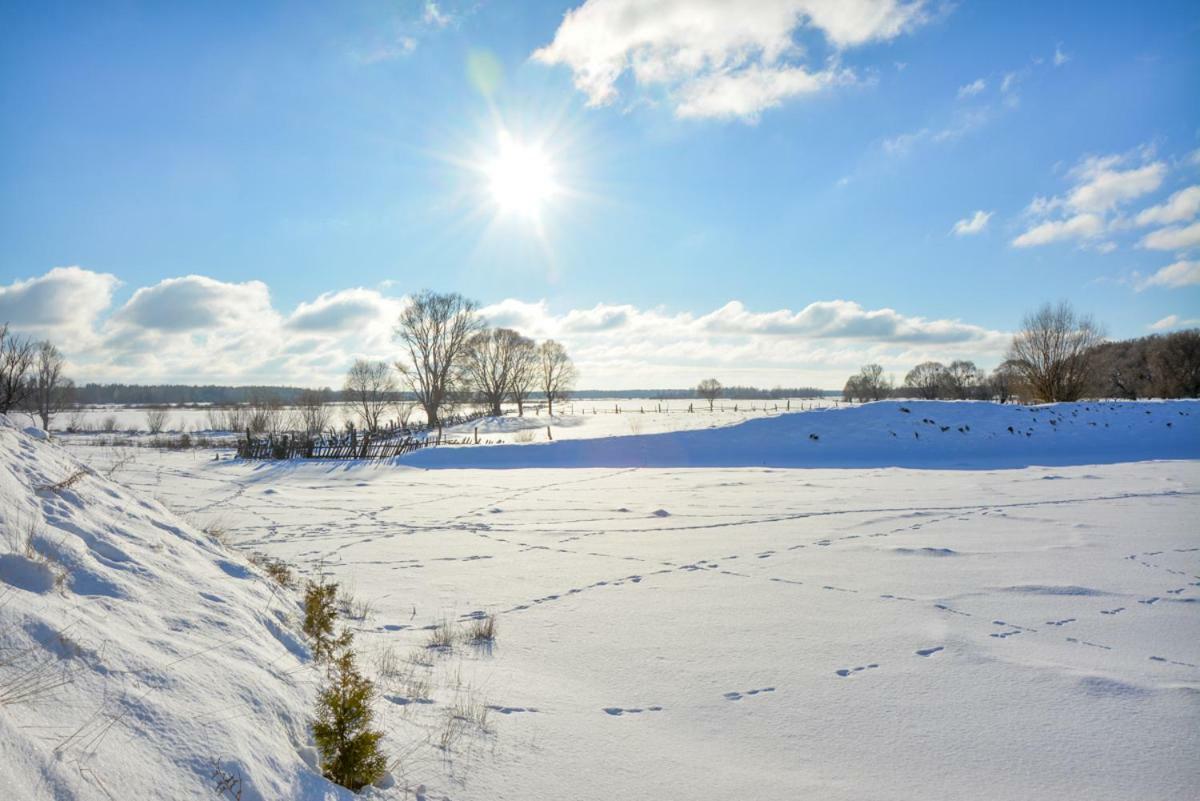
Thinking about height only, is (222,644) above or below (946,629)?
above

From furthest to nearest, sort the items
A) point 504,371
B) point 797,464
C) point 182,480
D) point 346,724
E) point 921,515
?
point 504,371 < point 797,464 < point 182,480 < point 921,515 < point 346,724

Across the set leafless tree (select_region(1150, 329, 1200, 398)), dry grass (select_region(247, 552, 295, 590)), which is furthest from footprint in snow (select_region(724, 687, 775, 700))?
leafless tree (select_region(1150, 329, 1200, 398))

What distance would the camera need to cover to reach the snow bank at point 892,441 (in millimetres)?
20812

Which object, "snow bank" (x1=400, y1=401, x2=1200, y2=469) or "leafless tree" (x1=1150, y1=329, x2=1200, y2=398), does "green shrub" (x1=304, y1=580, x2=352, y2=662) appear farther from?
"leafless tree" (x1=1150, y1=329, x2=1200, y2=398)

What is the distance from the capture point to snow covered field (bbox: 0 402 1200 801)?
2838mm

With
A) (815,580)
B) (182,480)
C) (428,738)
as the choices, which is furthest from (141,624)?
(182,480)

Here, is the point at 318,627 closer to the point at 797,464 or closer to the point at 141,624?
the point at 141,624

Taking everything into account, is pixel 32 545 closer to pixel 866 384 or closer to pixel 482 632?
pixel 482 632

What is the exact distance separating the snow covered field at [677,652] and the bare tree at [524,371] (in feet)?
171

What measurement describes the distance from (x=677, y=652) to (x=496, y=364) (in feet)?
186

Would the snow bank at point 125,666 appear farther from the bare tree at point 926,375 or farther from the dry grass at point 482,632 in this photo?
the bare tree at point 926,375

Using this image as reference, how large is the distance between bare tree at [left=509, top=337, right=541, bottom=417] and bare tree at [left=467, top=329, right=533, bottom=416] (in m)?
0.11

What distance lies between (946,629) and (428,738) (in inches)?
166

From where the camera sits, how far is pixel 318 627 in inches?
187
